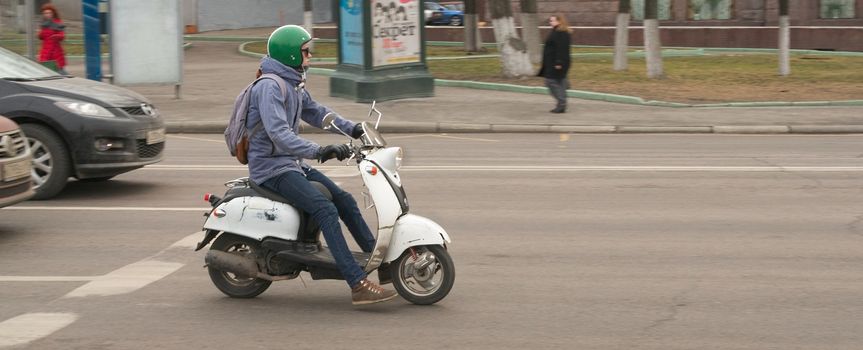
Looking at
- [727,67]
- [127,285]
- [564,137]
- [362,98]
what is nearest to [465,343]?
[127,285]

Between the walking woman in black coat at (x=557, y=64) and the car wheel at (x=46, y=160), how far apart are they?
946 cm

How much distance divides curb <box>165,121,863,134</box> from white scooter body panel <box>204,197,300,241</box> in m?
10.6

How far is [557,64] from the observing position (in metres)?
18.0

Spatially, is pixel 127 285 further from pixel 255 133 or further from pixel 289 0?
pixel 289 0

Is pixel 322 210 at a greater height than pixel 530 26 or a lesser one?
lesser

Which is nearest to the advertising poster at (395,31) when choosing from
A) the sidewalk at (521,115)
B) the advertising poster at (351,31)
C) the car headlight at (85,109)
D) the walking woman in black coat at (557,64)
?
the advertising poster at (351,31)

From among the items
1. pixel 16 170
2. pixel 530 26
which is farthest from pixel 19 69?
pixel 530 26

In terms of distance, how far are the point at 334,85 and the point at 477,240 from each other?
40.0ft

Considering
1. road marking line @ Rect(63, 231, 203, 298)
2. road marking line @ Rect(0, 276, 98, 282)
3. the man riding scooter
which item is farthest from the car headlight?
the man riding scooter

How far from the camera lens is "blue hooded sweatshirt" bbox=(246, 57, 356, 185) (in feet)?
20.2

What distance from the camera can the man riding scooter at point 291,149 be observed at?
6.18m

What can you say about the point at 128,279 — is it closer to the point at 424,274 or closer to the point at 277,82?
the point at 277,82

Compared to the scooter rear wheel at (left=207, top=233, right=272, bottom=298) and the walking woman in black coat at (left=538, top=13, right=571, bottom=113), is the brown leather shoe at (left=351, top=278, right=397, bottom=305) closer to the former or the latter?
the scooter rear wheel at (left=207, top=233, right=272, bottom=298)

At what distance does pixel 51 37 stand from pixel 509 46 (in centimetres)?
872
